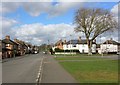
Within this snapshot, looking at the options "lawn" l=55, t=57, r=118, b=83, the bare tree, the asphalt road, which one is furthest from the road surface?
the bare tree

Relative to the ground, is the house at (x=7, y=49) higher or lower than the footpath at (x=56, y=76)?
higher

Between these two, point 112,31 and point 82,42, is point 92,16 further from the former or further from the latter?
point 82,42

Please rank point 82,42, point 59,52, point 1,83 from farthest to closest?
point 82,42 → point 59,52 → point 1,83

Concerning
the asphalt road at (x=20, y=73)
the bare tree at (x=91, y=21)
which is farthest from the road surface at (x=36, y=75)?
the bare tree at (x=91, y=21)

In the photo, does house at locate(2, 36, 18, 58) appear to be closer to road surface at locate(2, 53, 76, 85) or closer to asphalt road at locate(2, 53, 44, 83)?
asphalt road at locate(2, 53, 44, 83)

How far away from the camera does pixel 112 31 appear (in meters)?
86.1

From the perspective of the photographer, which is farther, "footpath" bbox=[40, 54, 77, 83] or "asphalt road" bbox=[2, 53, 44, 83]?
"asphalt road" bbox=[2, 53, 44, 83]

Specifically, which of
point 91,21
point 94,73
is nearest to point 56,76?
point 94,73

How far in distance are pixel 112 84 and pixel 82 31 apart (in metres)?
75.8

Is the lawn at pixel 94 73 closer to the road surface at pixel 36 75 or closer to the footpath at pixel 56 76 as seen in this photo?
the footpath at pixel 56 76

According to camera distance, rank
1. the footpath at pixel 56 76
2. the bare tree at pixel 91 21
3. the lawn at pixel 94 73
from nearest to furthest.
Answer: the footpath at pixel 56 76 → the lawn at pixel 94 73 → the bare tree at pixel 91 21

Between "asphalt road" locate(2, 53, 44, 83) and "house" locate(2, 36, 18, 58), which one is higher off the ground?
"house" locate(2, 36, 18, 58)

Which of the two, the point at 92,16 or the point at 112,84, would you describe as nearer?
the point at 112,84

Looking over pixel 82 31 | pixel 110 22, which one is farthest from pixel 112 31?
pixel 82 31
